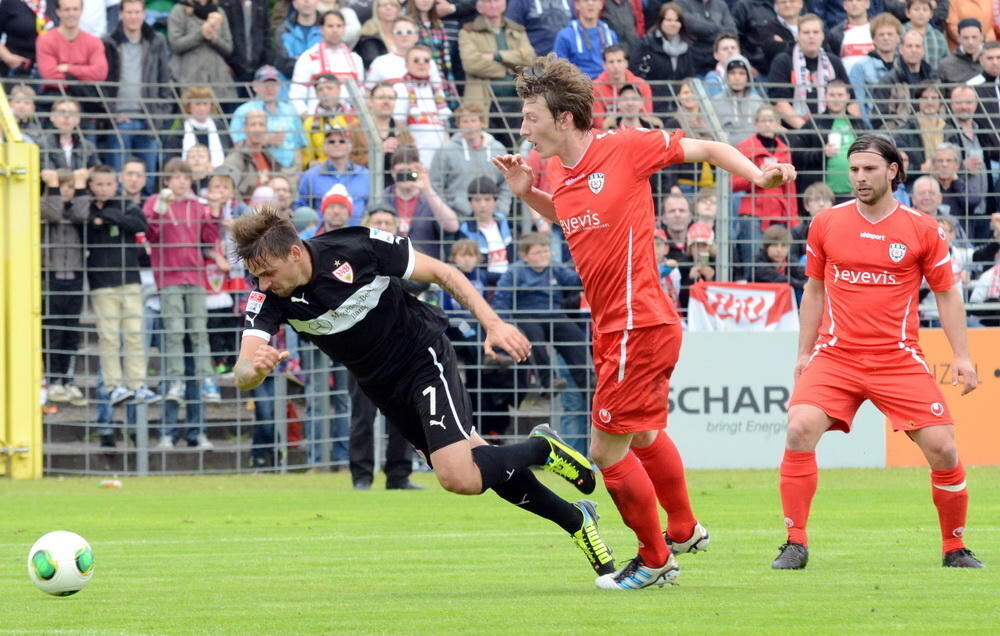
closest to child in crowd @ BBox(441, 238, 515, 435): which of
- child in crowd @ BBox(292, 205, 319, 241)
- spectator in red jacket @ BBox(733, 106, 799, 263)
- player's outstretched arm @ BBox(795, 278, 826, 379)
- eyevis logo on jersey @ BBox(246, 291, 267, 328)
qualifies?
child in crowd @ BBox(292, 205, 319, 241)

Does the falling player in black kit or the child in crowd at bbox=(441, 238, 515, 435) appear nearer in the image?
the falling player in black kit

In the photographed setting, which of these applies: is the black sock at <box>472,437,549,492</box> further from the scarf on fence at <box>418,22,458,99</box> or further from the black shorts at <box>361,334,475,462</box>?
the scarf on fence at <box>418,22,458,99</box>

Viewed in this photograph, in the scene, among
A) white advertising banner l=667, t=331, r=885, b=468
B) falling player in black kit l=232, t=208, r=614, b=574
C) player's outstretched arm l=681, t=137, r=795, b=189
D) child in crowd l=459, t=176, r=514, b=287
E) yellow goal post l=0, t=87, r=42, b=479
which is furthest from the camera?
child in crowd l=459, t=176, r=514, b=287

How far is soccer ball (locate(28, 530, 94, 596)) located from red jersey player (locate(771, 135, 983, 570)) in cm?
359

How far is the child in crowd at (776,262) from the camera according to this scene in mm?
17156

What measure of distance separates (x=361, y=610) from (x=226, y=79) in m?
12.3

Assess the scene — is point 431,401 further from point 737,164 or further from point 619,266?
point 737,164

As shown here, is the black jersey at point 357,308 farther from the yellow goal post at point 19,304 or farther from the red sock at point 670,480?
the yellow goal post at point 19,304

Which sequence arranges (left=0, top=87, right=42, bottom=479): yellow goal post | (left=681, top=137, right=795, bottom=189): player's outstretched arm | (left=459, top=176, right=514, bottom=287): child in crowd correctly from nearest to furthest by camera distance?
(left=681, top=137, right=795, bottom=189): player's outstretched arm
(left=0, top=87, right=42, bottom=479): yellow goal post
(left=459, top=176, right=514, bottom=287): child in crowd

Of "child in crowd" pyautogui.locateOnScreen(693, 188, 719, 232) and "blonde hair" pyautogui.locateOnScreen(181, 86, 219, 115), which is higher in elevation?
"blonde hair" pyautogui.locateOnScreen(181, 86, 219, 115)

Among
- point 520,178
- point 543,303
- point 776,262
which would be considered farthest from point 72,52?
point 520,178

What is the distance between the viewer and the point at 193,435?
648 inches

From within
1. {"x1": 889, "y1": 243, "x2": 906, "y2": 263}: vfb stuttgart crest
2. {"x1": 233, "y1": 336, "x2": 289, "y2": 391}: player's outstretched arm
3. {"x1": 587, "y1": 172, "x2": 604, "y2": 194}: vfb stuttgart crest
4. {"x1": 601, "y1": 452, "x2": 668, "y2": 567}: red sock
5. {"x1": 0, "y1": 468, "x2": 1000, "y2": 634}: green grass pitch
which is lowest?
{"x1": 0, "y1": 468, "x2": 1000, "y2": 634}: green grass pitch

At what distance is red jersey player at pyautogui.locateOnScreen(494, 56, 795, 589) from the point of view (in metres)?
7.88
